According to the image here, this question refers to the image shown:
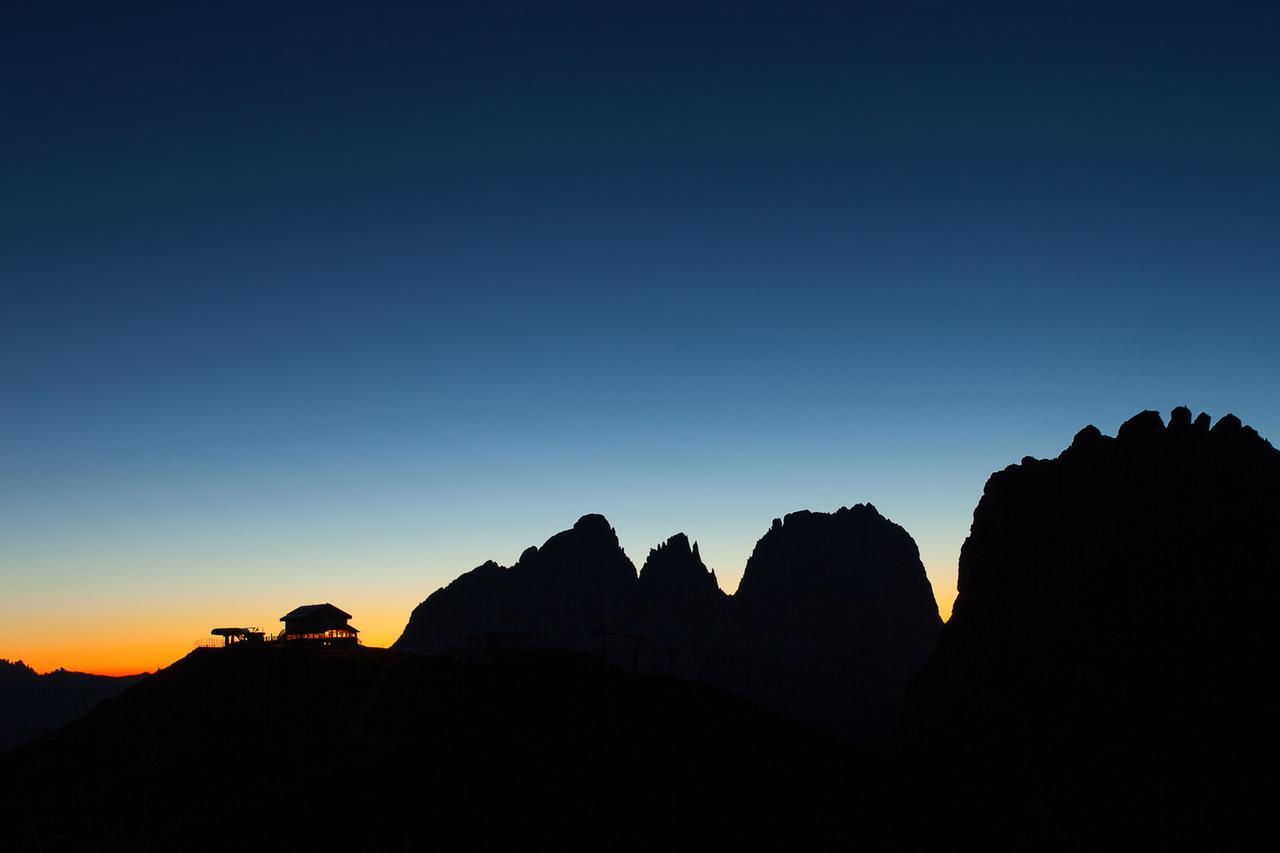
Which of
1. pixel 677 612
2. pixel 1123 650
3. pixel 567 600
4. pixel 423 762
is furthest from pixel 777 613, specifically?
pixel 423 762

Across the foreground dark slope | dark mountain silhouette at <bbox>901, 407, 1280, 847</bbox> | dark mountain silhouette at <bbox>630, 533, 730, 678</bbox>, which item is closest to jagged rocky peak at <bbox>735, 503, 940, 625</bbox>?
dark mountain silhouette at <bbox>630, 533, 730, 678</bbox>

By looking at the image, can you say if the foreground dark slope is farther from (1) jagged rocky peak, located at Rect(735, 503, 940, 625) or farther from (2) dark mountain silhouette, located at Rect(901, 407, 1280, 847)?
(1) jagged rocky peak, located at Rect(735, 503, 940, 625)

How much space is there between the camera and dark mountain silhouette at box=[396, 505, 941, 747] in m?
177

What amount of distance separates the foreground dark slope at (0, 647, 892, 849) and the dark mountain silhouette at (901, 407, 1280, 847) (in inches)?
585

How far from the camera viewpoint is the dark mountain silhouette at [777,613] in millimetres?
177375

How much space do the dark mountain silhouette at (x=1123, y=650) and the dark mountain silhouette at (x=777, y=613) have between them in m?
93.3

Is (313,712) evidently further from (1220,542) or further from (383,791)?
(1220,542)

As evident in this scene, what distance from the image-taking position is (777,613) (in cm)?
18625

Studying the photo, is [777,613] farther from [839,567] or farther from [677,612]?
[677,612]

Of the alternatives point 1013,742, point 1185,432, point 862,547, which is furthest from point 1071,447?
point 862,547

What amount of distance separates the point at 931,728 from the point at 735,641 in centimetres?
10423

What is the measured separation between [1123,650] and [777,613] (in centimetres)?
12103

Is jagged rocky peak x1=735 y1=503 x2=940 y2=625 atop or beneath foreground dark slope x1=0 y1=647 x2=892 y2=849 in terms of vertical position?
atop

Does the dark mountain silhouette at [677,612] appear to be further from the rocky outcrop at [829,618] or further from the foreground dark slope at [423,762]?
the foreground dark slope at [423,762]
